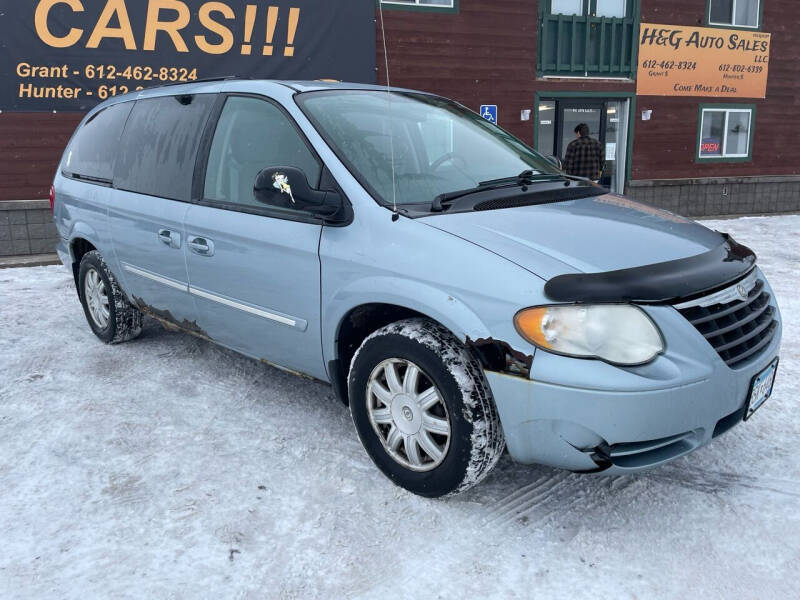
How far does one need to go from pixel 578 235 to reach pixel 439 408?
0.90 m

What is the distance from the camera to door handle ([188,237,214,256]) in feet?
11.7

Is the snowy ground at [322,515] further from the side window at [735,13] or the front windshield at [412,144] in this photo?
the side window at [735,13]

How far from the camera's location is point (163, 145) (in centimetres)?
411

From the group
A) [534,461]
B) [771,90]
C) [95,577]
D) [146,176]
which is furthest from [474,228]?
[771,90]

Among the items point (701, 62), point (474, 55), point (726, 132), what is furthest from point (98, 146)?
point (726, 132)

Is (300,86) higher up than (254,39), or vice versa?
(254,39)

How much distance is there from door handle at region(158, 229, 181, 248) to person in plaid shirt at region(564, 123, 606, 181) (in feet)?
25.1

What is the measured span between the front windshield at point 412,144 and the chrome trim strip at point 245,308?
79 centimetres

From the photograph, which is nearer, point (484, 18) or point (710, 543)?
point (710, 543)

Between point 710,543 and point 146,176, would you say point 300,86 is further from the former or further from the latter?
point 710,543

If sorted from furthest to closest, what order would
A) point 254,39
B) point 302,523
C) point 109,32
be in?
point 254,39, point 109,32, point 302,523

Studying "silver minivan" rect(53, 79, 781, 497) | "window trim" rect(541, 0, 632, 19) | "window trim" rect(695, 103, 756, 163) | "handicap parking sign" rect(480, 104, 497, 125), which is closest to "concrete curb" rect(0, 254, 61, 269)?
"silver minivan" rect(53, 79, 781, 497)

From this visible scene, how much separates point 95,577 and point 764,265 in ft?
25.4

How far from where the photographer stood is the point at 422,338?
264 centimetres
